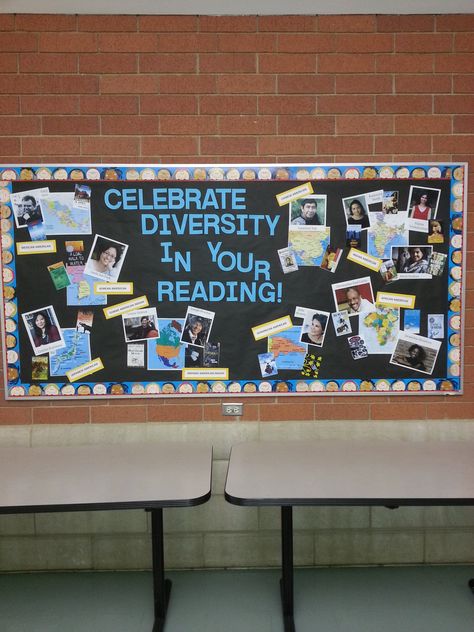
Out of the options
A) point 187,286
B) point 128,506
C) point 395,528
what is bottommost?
point 395,528

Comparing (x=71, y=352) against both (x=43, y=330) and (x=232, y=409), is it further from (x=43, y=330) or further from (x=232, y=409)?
(x=232, y=409)

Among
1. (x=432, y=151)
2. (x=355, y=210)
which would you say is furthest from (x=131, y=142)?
(x=432, y=151)

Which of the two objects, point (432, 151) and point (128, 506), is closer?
point (128, 506)

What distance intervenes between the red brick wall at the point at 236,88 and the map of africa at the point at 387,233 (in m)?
0.36

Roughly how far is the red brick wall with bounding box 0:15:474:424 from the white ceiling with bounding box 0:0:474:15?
1.5 inches

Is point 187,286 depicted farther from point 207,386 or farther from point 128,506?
point 128,506

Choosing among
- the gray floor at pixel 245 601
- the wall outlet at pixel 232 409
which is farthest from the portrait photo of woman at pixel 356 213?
the gray floor at pixel 245 601

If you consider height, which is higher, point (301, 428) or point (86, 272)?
point (86, 272)

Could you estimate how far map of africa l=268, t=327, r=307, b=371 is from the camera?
109 inches

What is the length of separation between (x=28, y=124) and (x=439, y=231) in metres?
2.42

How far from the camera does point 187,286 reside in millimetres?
2748

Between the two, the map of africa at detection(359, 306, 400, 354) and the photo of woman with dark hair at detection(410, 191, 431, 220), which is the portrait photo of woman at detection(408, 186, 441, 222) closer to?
the photo of woman with dark hair at detection(410, 191, 431, 220)

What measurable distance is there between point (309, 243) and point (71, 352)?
1516mm

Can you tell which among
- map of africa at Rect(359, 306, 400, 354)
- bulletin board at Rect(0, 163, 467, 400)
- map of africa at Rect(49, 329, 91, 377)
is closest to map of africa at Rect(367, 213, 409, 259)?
bulletin board at Rect(0, 163, 467, 400)
